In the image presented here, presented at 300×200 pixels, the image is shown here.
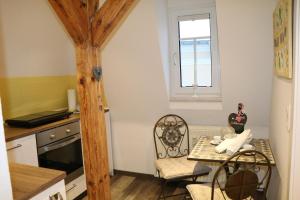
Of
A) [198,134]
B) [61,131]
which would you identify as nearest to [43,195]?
[61,131]

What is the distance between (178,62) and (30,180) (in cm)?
212

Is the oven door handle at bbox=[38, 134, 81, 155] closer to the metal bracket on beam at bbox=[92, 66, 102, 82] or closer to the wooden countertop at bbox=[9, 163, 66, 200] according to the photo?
the wooden countertop at bbox=[9, 163, 66, 200]

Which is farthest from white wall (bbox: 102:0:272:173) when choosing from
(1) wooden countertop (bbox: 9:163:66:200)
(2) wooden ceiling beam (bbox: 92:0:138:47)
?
(1) wooden countertop (bbox: 9:163:66:200)

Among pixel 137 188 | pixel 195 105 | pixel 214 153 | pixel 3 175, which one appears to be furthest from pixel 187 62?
pixel 3 175

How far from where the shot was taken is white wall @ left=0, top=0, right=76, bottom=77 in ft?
8.46

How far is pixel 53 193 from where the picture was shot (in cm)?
133

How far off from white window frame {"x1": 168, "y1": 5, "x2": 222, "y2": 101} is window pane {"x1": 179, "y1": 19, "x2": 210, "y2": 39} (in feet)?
0.16

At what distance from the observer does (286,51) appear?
5.15 feet

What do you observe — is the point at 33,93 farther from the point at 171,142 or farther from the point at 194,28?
the point at 194,28

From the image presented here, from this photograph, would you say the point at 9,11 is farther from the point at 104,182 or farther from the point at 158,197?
the point at 158,197

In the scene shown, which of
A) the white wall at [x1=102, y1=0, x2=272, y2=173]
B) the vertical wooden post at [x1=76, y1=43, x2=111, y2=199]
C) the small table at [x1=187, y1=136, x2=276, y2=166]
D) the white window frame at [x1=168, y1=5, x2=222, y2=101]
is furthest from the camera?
the white window frame at [x1=168, y1=5, x2=222, y2=101]

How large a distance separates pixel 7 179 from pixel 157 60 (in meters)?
2.04

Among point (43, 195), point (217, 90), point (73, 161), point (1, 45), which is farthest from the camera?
point (217, 90)

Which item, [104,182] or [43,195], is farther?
[104,182]
